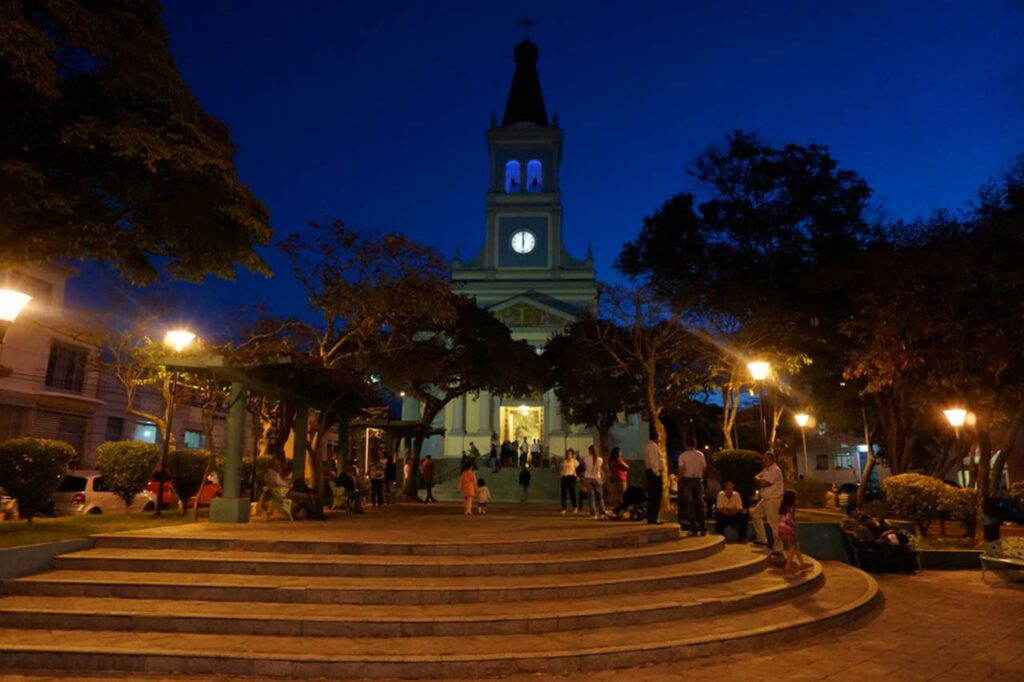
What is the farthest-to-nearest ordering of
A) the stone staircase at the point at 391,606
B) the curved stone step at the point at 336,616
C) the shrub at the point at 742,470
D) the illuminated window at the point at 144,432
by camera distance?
1. the illuminated window at the point at 144,432
2. the shrub at the point at 742,470
3. the curved stone step at the point at 336,616
4. the stone staircase at the point at 391,606

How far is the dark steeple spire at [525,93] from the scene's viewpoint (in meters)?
50.5

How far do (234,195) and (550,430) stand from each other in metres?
33.3

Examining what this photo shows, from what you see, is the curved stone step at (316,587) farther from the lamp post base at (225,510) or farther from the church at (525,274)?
the church at (525,274)

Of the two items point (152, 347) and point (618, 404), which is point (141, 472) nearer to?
point (152, 347)

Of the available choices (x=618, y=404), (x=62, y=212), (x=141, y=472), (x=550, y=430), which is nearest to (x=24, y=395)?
(x=141, y=472)

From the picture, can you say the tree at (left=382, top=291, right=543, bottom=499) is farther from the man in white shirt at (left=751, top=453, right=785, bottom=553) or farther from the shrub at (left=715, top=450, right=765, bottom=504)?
the man in white shirt at (left=751, top=453, right=785, bottom=553)

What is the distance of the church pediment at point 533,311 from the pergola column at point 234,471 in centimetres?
3071

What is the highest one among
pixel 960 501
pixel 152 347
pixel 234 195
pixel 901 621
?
pixel 234 195

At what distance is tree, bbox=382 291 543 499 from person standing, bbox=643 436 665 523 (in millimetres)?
10448

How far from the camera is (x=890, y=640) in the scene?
7.35m

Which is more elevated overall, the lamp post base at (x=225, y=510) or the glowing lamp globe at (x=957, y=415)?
the glowing lamp globe at (x=957, y=415)

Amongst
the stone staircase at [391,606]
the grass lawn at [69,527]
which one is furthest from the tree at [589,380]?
the stone staircase at [391,606]

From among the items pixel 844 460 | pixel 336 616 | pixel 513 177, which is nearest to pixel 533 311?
pixel 513 177

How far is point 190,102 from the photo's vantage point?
10680 millimetres
